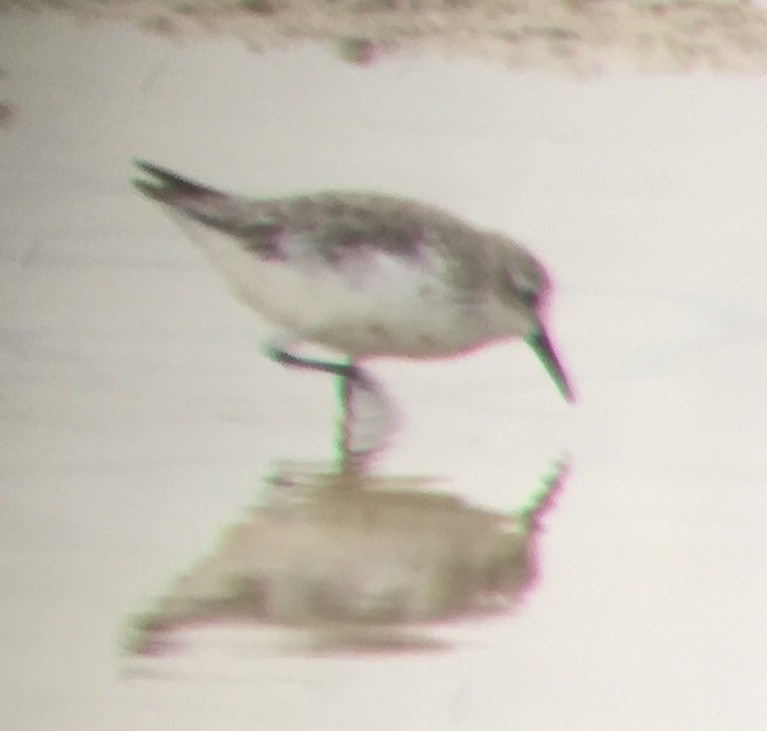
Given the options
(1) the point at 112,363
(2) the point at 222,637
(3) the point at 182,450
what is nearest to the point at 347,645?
(2) the point at 222,637

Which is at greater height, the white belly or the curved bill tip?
the white belly

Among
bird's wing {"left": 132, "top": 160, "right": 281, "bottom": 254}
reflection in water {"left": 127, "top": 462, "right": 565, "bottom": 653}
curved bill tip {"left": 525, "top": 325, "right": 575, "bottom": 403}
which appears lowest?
reflection in water {"left": 127, "top": 462, "right": 565, "bottom": 653}

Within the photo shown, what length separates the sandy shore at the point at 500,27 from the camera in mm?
1015

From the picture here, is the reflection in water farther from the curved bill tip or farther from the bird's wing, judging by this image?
the bird's wing

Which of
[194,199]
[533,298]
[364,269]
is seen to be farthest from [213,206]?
[533,298]

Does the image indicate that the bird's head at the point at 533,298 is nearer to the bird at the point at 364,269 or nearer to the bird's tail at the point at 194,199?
the bird at the point at 364,269

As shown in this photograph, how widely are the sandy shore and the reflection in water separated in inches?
16.9

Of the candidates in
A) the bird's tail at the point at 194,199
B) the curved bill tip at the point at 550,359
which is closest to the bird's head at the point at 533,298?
the curved bill tip at the point at 550,359

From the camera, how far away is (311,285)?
0.96 m

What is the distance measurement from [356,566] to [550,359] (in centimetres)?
26

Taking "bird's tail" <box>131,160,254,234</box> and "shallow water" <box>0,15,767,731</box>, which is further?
"bird's tail" <box>131,160,254,234</box>

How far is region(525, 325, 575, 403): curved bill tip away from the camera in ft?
3.07

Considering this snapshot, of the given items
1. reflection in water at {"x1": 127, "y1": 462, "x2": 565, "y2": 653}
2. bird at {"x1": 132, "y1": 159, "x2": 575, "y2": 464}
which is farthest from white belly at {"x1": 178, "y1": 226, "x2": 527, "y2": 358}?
reflection in water at {"x1": 127, "y1": 462, "x2": 565, "y2": 653}

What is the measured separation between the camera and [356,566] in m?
0.89
